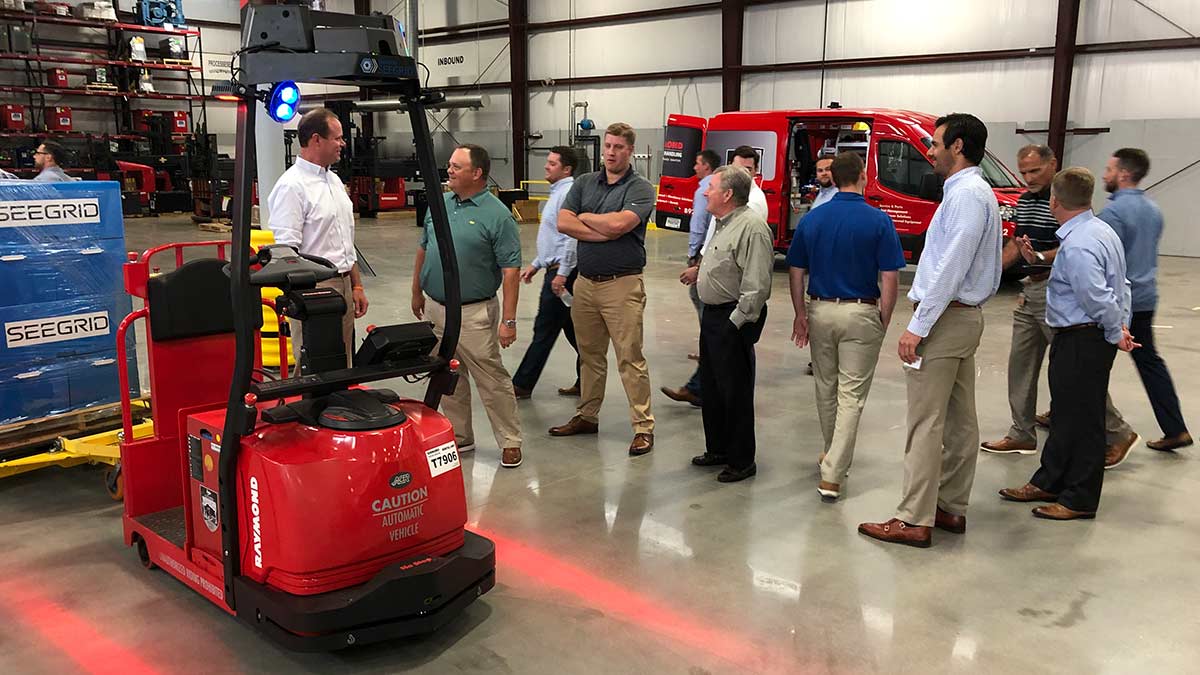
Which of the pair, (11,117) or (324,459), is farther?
(11,117)

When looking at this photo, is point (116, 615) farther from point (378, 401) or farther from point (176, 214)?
point (176, 214)

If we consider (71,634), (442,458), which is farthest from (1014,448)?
(71,634)

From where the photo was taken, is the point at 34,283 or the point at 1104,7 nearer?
the point at 34,283

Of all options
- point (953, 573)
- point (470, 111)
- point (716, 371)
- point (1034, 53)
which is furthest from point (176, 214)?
point (953, 573)

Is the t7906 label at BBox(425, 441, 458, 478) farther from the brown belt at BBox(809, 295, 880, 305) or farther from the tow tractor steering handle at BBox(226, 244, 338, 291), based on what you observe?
the brown belt at BBox(809, 295, 880, 305)

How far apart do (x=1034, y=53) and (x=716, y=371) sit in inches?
521

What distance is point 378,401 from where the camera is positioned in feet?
10.3

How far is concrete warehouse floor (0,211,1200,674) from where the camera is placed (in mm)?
3184

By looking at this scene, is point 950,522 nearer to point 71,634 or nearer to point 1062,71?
point 71,634

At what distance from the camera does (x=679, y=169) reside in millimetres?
13852

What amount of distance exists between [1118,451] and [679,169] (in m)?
9.33

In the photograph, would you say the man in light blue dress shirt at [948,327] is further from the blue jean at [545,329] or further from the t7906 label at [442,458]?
the blue jean at [545,329]

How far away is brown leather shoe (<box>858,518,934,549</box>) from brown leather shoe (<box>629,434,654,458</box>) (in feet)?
4.99

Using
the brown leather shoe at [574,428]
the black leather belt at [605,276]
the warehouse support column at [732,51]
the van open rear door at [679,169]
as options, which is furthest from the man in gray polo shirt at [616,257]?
the warehouse support column at [732,51]
